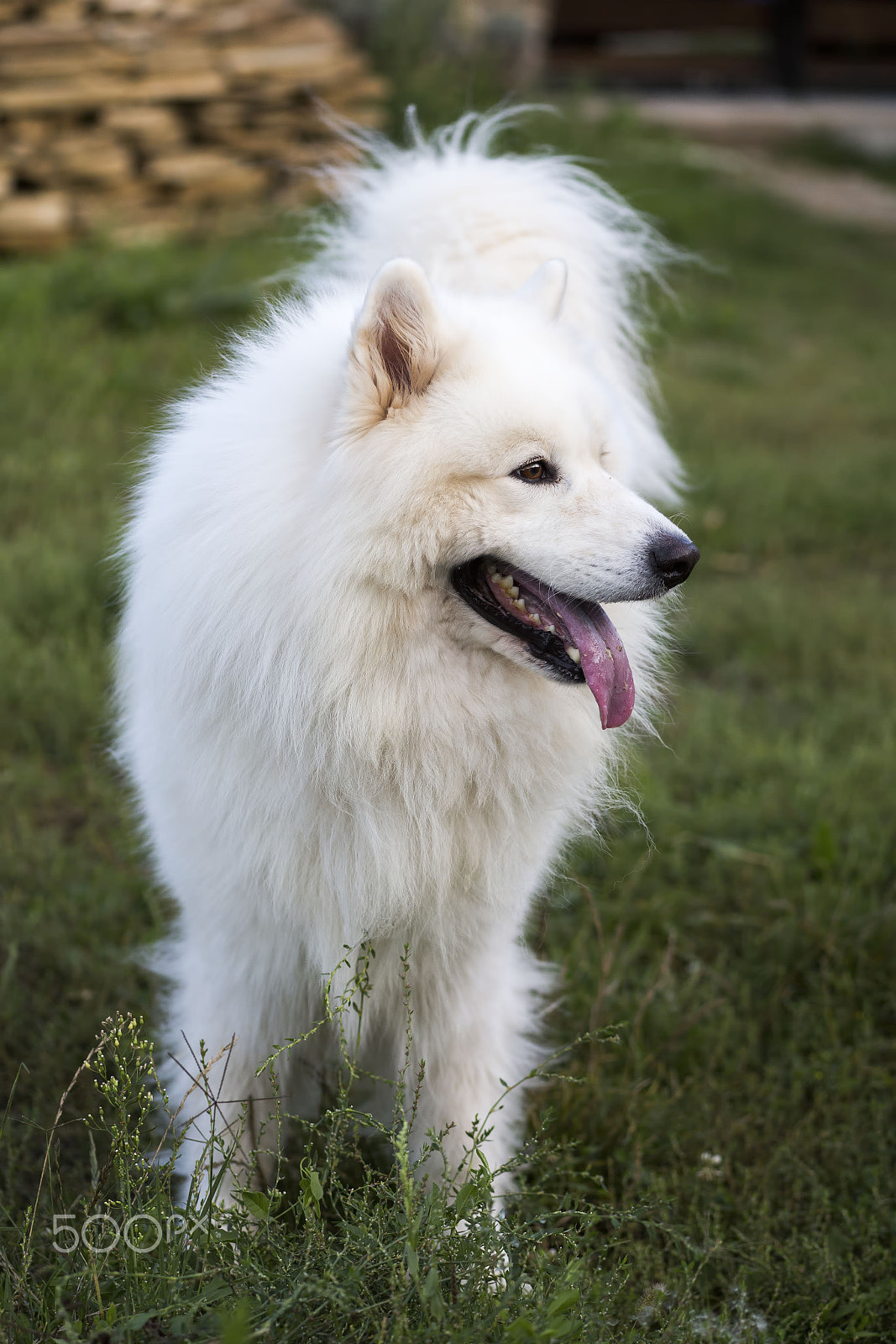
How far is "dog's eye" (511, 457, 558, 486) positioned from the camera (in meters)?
1.98

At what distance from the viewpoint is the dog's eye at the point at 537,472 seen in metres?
1.98

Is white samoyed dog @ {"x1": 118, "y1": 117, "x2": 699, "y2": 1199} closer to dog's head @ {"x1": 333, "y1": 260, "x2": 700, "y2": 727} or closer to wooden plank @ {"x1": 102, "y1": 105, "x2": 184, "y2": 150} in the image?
dog's head @ {"x1": 333, "y1": 260, "x2": 700, "y2": 727}

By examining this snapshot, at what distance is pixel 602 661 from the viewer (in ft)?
6.63

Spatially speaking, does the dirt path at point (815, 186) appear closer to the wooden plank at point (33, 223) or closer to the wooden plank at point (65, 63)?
Answer: the wooden plank at point (65, 63)

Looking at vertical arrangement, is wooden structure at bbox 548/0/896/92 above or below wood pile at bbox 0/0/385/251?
above

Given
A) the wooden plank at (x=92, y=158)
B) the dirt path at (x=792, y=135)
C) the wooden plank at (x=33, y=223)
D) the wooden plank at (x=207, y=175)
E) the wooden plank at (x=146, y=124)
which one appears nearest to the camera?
the wooden plank at (x=33, y=223)

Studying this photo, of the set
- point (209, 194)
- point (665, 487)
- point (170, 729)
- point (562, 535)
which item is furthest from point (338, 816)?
point (209, 194)

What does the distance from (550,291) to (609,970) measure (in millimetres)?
1616

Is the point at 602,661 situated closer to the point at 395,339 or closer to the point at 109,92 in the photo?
the point at 395,339

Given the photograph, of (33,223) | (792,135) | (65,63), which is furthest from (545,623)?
(792,135)
